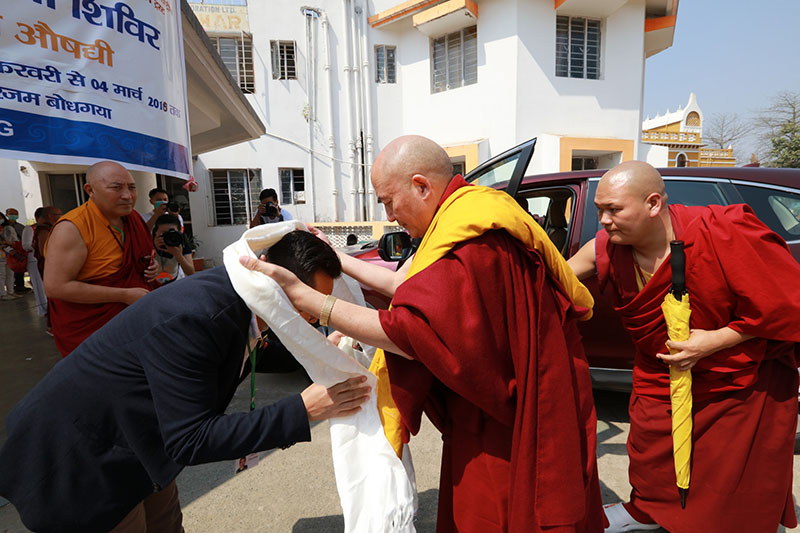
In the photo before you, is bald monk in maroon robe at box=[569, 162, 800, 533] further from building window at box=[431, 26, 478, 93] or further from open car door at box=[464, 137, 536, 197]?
building window at box=[431, 26, 478, 93]

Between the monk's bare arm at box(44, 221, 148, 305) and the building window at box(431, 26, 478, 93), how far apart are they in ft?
36.1

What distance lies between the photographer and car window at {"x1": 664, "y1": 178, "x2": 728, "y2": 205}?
108 inches

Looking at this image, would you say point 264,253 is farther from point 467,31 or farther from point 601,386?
point 467,31

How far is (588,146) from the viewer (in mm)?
10922

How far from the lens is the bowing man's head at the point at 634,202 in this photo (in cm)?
172

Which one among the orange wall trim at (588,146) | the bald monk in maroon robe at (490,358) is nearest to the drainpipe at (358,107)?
the orange wall trim at (588,146)

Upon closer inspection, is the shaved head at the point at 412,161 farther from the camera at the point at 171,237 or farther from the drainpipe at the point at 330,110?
the drainpipe at the point at 330,110

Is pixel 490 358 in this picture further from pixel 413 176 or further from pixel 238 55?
pixel 238 55

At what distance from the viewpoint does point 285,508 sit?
7.73 ft

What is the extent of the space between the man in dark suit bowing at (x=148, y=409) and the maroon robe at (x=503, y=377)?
0.32 m

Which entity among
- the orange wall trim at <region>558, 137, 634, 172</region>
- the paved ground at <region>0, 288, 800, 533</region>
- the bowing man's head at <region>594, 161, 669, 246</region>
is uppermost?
the orange wall trim at <region>558, 137, 634, 172</region>

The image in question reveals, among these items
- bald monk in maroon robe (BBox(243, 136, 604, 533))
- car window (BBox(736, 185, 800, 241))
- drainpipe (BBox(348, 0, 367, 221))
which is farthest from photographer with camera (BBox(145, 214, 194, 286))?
drainpipe (BBox(348, 0, 367, 221))

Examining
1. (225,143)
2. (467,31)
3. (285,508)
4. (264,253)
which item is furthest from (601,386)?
(467,31)

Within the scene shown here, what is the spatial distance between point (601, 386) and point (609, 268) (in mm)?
1344
